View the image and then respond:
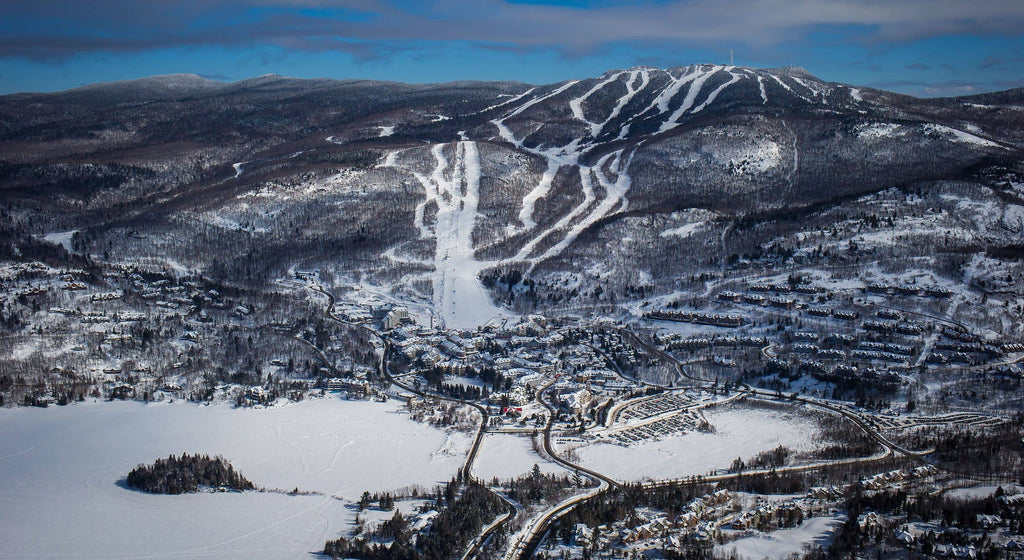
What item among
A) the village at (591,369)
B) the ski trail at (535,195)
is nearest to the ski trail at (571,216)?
the ski trail at (535,195)

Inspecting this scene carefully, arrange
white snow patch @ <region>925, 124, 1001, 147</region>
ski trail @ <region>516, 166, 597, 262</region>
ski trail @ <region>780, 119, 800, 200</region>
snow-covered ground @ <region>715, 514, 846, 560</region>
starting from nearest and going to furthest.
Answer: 1. snow-covered ground @ <region>715, 514, 846, 560</region>
2. ski trail @ <region>516, 166, 597, 262</region>
3. ski trail @ <region>780, 119, 800, 200</region>
4. white snow patch @ <region>925, 124, 1001, 147</region>

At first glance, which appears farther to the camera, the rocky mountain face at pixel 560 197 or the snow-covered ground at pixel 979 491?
the rocky mountain face at pixel 560 197

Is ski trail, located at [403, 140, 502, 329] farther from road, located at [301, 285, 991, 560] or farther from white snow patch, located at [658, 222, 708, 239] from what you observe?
white snow patch, located at [658, 222, 708, 239]

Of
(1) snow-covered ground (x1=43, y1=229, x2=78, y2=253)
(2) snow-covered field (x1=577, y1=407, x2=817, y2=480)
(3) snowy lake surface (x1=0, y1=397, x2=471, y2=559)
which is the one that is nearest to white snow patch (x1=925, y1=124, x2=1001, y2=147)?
(2) snow-covered field (x1=577, y1=407, x2=817, y2=480)

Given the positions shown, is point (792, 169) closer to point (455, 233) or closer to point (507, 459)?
point (455, 233)

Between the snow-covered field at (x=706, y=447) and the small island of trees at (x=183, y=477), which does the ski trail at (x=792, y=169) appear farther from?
the small island of trees at (x=183, y=477)

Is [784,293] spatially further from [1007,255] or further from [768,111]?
A: [768,111]
